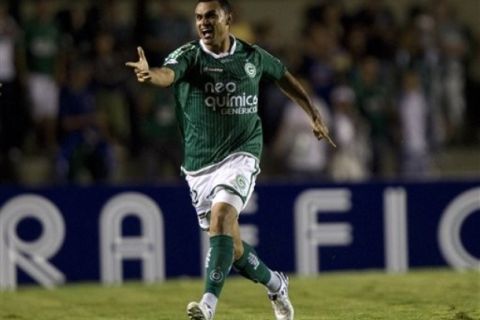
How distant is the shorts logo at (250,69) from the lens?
371 inches

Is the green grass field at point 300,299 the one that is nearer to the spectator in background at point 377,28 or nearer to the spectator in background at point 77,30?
the spectator in background at point 77,30

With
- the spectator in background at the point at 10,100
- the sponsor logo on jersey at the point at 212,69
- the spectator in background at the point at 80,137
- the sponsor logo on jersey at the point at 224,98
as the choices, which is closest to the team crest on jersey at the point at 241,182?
the sponsor logo on jersey at the point at 224,98

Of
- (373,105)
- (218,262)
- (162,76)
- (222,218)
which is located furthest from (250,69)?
(373,105)

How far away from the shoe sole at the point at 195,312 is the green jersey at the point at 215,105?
125 centimetres

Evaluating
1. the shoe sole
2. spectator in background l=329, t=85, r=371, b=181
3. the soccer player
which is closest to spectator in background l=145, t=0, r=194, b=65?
spectator in background l=329, t=85, r=371, b=181

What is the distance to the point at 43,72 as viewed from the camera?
16.1m

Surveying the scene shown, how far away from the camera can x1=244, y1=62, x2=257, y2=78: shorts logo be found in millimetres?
9430

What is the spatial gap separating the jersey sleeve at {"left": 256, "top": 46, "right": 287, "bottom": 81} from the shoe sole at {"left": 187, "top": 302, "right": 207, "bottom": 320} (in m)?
2.08

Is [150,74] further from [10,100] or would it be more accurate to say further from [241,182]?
[10,100]

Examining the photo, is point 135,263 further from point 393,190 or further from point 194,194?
point 194,194

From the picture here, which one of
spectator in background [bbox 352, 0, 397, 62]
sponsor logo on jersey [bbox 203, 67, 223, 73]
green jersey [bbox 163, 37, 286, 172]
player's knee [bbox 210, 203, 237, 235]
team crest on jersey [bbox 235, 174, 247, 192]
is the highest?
spectator in background [bbox 352, 0, 397, 62]

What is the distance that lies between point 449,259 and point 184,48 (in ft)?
24.1

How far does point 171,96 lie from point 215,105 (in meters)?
7.35

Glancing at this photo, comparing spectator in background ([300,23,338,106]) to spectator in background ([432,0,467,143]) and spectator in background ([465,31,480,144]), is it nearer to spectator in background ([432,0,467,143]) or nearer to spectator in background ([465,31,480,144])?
spectator in background ([432,0,467,143])
